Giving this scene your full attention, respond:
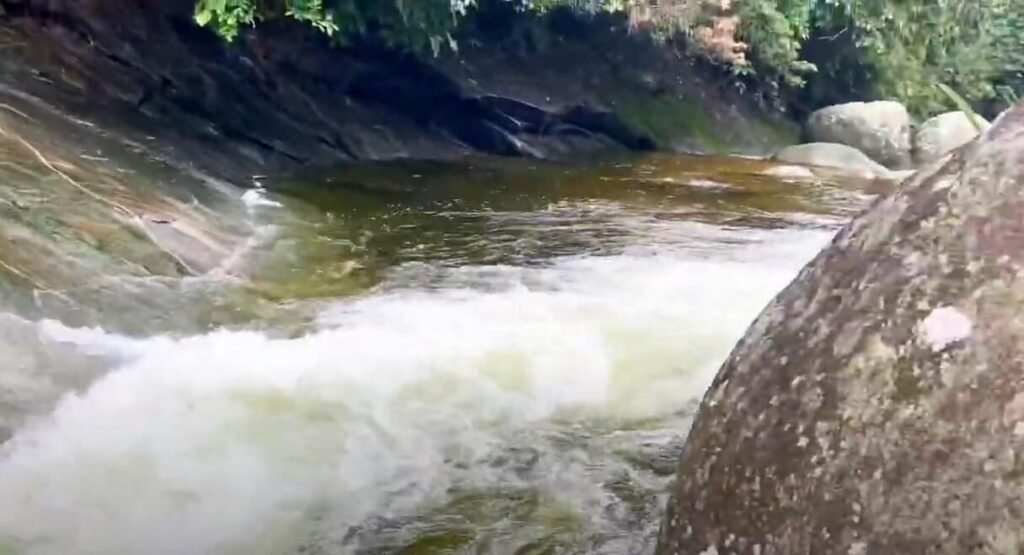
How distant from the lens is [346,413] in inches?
169

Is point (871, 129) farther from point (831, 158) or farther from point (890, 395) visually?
point (890, 395)

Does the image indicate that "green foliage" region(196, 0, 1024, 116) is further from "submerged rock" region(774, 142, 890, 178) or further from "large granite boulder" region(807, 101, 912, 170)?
"submerged rock" region(774, 142, 890, 178)

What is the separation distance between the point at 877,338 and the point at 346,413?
2.82 m

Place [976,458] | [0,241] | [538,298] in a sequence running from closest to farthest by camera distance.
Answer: [976,458]
[0,241]
[538,298]

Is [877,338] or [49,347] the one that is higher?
[877,338]

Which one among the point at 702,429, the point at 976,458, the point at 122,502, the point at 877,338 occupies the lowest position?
the point at 122,502

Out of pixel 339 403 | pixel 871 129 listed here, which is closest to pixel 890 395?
pixel 339 403

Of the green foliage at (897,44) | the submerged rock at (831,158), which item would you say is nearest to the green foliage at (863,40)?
the green foliage at (897,44)

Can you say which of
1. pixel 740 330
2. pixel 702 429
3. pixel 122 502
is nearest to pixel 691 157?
pixel 740 330

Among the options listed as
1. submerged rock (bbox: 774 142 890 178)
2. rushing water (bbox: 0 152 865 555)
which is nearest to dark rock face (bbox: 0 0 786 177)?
submerged rock (bbox: 774 142 890 178)

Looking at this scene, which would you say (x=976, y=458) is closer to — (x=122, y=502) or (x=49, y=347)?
(x=122, y=502)

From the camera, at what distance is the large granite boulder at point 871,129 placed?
14102 mm

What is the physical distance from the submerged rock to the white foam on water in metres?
6.71

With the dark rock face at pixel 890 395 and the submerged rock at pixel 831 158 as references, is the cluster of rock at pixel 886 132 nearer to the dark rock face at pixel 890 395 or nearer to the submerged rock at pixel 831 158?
the submerged rock at pixel 831 158
